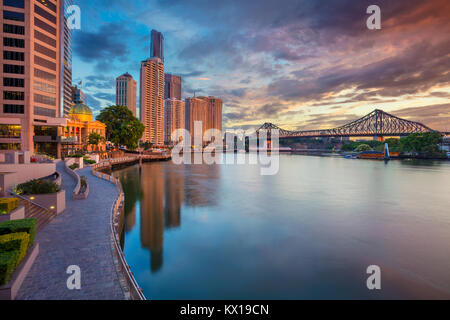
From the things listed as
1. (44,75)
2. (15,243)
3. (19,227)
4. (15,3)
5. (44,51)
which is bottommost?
(15,243)

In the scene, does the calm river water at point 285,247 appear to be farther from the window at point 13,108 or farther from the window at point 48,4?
the window at point 48,4

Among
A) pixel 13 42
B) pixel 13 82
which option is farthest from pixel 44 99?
pixel 13 42

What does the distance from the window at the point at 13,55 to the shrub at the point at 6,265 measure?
57.9 m

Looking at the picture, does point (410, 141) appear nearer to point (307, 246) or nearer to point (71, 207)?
point (307, 246)

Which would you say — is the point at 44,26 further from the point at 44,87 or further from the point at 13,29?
the point at 44,87

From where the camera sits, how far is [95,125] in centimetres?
7831

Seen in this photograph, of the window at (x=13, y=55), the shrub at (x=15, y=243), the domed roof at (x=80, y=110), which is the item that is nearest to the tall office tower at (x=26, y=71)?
the window at (x=13, y=55)

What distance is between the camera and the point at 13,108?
4862cm

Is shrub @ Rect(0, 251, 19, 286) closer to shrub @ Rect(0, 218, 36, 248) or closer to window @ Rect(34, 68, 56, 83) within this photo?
shrub @ Rect(0, 218, 36, 248)

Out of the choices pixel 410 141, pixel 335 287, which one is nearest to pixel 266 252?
pixel 335 287

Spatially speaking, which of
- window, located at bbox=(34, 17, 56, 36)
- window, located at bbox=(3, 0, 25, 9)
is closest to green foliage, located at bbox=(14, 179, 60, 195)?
window, located at bbox=(34, 17, 56, 36)

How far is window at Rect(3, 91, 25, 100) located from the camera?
157 feet

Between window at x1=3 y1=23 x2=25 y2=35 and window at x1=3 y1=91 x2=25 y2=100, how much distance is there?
1181 centimetres

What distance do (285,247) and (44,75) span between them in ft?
202
